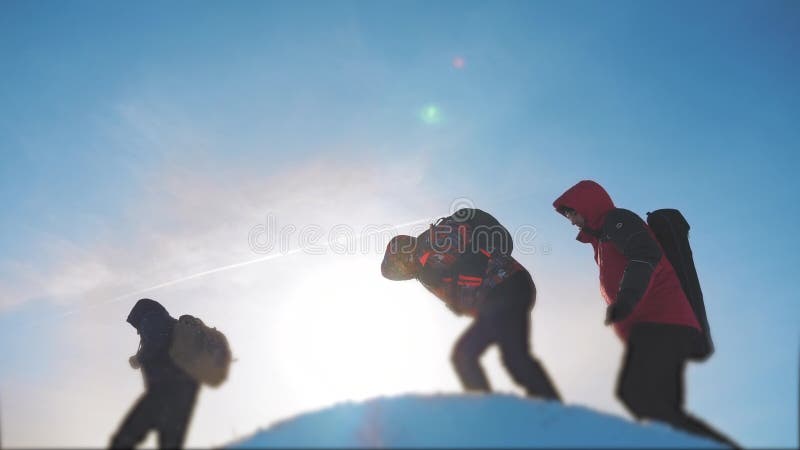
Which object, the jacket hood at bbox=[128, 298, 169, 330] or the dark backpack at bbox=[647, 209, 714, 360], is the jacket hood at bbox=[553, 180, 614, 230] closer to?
the dark backpack at bbox=[647, 209, 714, 360]

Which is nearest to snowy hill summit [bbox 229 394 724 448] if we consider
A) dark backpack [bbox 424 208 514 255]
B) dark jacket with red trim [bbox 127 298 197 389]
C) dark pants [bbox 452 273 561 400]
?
dark pants [bbox 452 273 561 400]

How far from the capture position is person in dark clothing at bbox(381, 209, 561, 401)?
450cm

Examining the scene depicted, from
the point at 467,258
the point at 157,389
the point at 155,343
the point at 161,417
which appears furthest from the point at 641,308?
the point at 155,343

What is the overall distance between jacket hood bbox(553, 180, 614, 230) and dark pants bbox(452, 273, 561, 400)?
123 cm

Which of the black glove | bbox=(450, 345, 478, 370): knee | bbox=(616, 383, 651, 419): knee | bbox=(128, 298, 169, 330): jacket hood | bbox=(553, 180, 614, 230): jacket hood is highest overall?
bbox=(553, 180, 614, 230): jacket hood

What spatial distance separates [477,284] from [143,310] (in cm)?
398

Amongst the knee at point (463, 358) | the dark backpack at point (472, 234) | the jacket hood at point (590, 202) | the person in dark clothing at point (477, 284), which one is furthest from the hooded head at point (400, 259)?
the jacket hood at point (590, 202)

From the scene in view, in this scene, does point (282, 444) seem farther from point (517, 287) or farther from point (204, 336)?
point (204, 336)

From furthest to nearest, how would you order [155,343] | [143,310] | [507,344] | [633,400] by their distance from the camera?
1. [143,310]
2. [155,343]
3. [507,344]
4. [633,400]

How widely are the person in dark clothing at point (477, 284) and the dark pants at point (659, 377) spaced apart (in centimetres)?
57

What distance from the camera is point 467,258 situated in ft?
17.9

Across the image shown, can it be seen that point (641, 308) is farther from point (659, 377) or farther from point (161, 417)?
point (161, 417)

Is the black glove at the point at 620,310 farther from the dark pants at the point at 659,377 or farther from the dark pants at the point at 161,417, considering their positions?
the dark pants at the point at 161,417

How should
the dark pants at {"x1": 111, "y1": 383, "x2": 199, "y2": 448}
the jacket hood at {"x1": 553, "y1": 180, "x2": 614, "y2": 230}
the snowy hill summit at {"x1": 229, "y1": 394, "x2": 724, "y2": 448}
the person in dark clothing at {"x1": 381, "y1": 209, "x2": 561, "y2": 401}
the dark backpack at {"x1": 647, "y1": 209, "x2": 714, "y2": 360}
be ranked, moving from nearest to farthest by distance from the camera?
the snowy hill summit at {"x1": 229, "y1": 394, "x2": 724, "y2": 448}, the person in dark clothing at {"x1": 381, "y1": 209, "x2": 561, "y2": 401}, the dark pants at {"x1": 111, "y1": 383, "x2": 199, "y2": 448}, the dark backpack at {"x1": 647, "y1": 209, "x2": 714, "y2": 360}, the jacket hood at {"x1": 553, "y1": 180, "x2": 614, "y2": 230}
